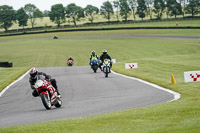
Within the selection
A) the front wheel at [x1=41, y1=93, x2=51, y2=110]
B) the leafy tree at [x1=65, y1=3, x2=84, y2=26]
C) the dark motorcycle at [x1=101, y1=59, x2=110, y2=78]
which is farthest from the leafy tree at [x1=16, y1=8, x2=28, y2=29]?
the front wheel at [x1=41, y1=93, x2=51, y2=110]

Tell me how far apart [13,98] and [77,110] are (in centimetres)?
488

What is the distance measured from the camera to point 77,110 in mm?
11414

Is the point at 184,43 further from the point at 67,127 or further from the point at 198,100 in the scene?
the point at 67,127

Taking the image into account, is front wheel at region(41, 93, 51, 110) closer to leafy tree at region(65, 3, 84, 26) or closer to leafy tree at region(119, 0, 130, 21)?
leafy tree at region(119, 0, 130, 21)

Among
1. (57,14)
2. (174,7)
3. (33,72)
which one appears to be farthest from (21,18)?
(33,72)

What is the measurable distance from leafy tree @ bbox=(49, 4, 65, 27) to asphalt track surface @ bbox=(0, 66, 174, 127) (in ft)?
470

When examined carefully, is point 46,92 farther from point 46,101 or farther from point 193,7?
point 193,7

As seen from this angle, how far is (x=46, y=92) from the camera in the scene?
38.3 feet

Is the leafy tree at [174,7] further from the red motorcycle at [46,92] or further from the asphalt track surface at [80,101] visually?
the red motorcycle at [46,92]

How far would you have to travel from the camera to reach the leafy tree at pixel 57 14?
161 metres

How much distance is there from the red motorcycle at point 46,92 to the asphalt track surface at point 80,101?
258 mm

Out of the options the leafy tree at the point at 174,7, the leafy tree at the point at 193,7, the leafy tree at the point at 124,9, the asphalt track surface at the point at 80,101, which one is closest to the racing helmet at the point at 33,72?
the asphalt track surface at the point at 80,101

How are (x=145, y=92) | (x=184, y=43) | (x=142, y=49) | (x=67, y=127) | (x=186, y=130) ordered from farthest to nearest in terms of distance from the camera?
(x=184, y=43) → (x=142, y=49) → (x=145, y=92) → (x=67, y=127) → (x=186, y=130)

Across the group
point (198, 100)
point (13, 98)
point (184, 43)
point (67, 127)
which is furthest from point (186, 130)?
point (184, 43)
